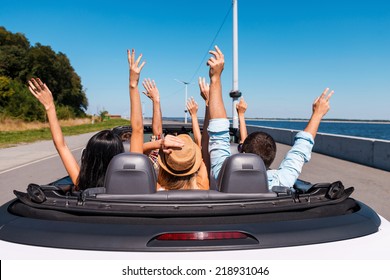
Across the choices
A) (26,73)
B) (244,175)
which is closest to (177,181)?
(244,175)

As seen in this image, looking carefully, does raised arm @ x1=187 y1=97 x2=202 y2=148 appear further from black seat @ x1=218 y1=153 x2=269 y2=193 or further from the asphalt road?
the asphalt road

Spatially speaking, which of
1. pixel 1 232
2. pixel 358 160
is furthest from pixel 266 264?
pixel 358 160

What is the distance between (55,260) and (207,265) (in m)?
0.66

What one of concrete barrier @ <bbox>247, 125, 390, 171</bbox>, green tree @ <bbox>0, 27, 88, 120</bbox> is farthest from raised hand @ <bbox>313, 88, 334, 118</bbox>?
green tree @ <bbox>0, 27, 88, 120</bbox>

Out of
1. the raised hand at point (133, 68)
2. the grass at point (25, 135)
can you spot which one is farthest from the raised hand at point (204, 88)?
the grass at point (25, 135)

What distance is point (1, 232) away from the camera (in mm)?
2109

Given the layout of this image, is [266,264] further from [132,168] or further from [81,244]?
[132,168]

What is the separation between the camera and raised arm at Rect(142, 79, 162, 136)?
17.3ft

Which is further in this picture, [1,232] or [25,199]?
[25,199]

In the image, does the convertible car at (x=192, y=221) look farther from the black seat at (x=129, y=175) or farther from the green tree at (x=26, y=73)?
the green tree at (x=26, y=73)

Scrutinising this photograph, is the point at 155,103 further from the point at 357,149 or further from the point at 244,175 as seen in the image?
the point at 357,149

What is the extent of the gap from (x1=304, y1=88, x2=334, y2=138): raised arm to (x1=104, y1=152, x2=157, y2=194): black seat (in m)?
1.25

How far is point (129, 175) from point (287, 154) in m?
1.24

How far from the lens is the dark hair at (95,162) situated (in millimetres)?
3180
